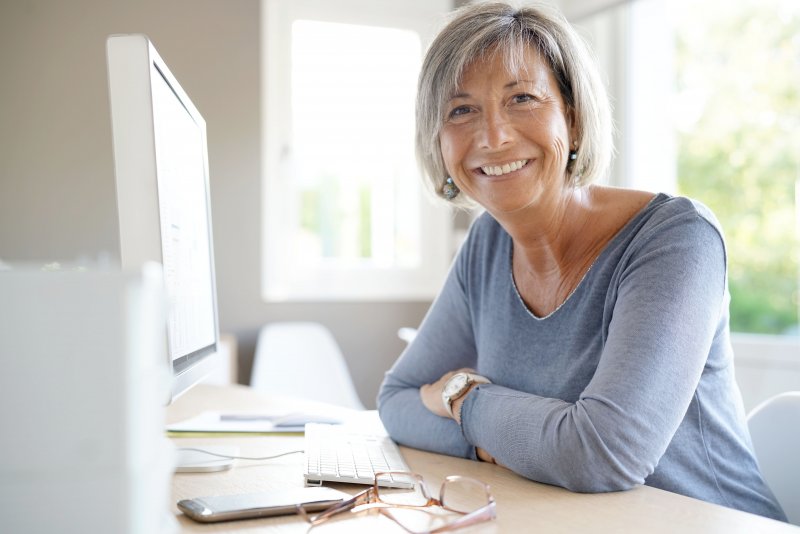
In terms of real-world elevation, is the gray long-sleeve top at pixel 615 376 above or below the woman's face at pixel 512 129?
below

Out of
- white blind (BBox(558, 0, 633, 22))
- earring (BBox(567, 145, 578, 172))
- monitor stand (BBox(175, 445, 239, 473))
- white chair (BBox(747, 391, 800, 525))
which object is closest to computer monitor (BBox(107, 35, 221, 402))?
monitor stand (BBox(175, 445, 239, 473))

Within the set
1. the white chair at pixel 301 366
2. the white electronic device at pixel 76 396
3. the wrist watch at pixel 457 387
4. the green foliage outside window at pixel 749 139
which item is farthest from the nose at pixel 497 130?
the green foliage outside window at pixel 749 139

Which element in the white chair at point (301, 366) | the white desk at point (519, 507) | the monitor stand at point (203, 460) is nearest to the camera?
the white desk at point (519, 507)

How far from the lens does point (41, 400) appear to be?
52 cm

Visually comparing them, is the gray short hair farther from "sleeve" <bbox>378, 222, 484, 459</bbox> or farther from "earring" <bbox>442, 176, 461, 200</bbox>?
"sleeve" <bbox>378, 222, 484, 459</bbox>

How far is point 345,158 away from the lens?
12.4ft

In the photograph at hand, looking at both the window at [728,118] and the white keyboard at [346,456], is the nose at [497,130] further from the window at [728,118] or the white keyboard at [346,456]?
the window at [728,118]

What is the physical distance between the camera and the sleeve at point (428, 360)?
1.35 meters

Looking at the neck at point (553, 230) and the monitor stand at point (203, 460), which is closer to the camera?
the monitor stand at point (203, 460)

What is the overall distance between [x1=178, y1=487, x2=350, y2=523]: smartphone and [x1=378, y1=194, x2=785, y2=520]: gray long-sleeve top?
0.29 meters

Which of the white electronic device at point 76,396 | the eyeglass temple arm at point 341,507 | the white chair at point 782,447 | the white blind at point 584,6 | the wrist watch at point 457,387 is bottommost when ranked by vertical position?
the white chair at point 782,447

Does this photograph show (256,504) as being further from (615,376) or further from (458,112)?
(458,112)

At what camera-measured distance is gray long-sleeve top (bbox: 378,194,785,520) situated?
3.27 ft

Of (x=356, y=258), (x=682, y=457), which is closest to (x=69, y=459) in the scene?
(x=682, y=457)
